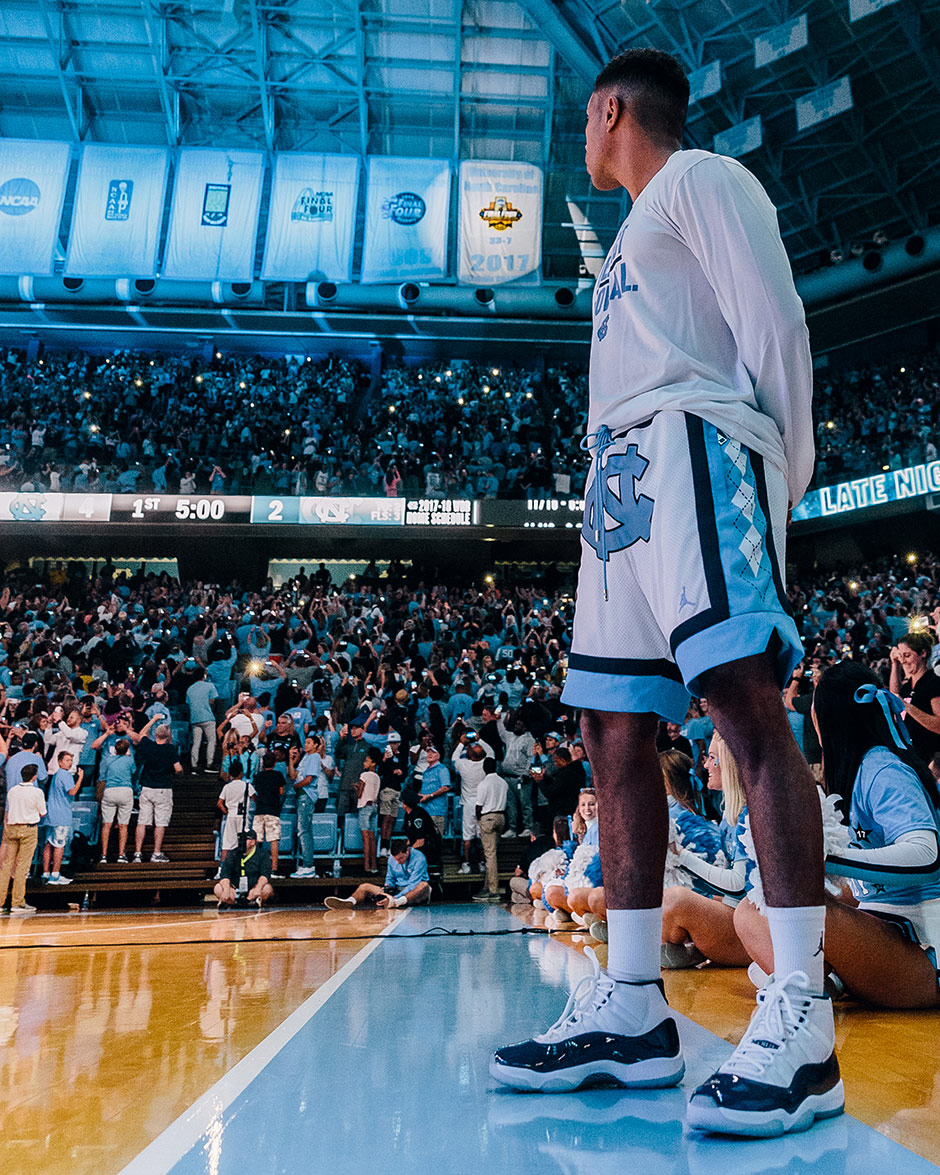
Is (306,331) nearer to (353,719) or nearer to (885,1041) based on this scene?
(353,719)

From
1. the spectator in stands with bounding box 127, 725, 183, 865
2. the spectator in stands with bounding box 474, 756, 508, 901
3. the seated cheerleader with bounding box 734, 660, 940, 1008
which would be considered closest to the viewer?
the seated cheerleader with bounding box 734, 660, 940, 1008

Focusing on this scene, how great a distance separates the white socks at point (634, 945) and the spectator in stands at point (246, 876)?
7.16 metres

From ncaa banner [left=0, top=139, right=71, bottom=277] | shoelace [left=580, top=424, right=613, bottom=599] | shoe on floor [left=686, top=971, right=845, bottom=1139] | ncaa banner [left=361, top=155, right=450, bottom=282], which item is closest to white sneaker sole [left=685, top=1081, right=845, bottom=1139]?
shoe on floor [left=686, top=971, right=845, bottom=1139]

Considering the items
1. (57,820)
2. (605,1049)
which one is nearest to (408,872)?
(57,820)

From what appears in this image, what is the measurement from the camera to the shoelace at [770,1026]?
1266 millimetres

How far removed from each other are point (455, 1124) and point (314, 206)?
20237 mm

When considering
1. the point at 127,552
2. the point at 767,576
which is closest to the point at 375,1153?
the point at 767,576

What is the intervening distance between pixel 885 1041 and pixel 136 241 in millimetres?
20215

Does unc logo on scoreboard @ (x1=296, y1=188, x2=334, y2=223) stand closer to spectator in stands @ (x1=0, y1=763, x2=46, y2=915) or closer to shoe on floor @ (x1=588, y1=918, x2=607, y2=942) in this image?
spectator in stands @ (x1=0, y1=763, x2=46, y2=915)

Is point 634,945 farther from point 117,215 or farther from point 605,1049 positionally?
point 117,215

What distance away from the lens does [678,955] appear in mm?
3467

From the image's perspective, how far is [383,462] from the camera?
20.6 metres

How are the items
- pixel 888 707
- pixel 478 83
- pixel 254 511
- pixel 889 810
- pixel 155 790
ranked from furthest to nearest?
pixel 478 83 < pixel 254 511 < pixel 155 790 < pixel 888 707 < pixel 889 810

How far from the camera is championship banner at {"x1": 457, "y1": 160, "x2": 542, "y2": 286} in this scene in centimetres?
1906
